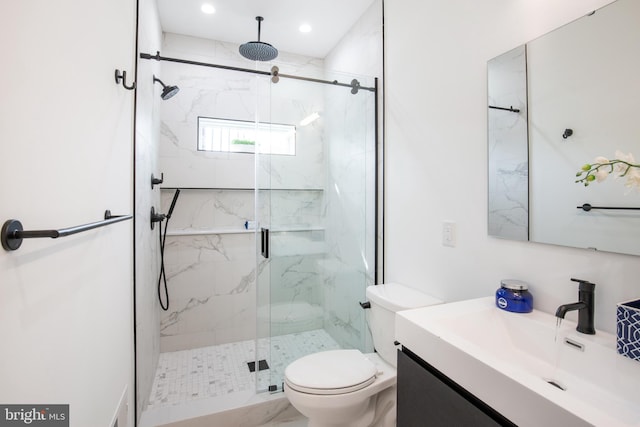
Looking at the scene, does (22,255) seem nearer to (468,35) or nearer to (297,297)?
(297,297)

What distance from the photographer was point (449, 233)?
159 cm

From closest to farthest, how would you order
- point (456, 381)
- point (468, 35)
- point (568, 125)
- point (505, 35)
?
point (456, 381) < point (568, 125) < point (505, 35) < point (468, 35)

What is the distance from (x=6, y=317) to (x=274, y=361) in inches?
69.3

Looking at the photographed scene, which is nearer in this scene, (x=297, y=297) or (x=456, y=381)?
(x=456, y=381)

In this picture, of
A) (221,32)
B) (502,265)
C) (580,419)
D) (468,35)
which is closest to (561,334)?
(502,265)

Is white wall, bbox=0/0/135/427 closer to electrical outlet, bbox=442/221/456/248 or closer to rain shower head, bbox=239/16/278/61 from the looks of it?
rain shower head, bbox=239/16/278/61

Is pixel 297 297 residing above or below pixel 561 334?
below

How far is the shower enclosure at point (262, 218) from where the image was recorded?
2.10 metres

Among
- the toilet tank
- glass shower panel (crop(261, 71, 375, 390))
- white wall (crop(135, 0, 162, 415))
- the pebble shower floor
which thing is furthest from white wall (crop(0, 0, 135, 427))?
the toilet tank

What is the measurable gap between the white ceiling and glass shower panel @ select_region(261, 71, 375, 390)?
0.65m

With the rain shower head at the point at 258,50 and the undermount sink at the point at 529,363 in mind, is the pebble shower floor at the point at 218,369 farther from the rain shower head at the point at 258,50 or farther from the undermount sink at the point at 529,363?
the rain shower head at the point at 258,50

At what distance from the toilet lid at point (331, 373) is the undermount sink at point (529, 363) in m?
0.50

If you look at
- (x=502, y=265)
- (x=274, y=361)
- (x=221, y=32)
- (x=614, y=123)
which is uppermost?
(x=221, y=32)

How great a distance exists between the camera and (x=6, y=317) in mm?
606
